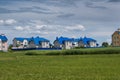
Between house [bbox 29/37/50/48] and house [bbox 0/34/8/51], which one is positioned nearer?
house [bbox 0/34/8/51]

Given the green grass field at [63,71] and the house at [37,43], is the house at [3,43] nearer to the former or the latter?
the house at [37,43]

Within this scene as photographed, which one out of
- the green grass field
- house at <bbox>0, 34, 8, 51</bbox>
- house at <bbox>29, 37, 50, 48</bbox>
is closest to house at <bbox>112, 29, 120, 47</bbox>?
house at <bbox>29, 37, 50, 48</bbox>

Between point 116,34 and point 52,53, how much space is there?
4209 inches

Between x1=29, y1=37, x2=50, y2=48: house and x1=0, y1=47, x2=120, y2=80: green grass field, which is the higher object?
x1=29, y1=37, x2=50, y2=48: house

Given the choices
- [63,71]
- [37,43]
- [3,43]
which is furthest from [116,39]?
[63,71]

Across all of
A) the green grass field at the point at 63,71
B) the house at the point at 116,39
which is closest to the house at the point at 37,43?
the house at the point at 116,39

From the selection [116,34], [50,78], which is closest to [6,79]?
[50,78]

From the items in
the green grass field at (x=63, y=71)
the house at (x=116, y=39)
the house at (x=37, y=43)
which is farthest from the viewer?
the house at (x=37, y=43)

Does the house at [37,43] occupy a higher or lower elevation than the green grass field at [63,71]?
higher

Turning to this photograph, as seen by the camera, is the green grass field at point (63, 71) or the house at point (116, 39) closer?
the green grass field at point (63, 71)

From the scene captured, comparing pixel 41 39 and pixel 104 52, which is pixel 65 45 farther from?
pixel 104 52

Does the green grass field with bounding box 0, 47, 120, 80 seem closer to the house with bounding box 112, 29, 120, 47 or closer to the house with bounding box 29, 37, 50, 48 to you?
the house with bounding box 112, 29, 120, 47

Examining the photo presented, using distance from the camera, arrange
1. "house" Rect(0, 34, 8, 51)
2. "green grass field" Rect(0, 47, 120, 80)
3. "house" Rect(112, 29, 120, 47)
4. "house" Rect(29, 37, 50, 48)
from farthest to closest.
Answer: "house" Rect(29, 37, 50, 48), "house" Rect(112, 29, 120, 47), "house" Rect(0, 34, 8, 51), "green grass field" Rect(0, 47, 120, 80)

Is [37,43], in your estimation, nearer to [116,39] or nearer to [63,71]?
[116,39]
